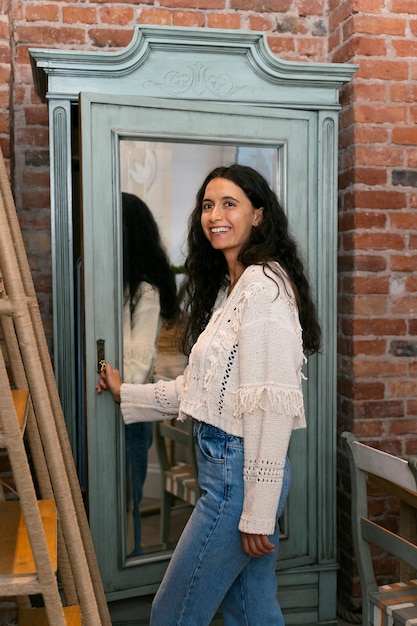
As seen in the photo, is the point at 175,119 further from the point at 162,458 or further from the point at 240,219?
the point at 162,458

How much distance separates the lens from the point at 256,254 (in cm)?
197

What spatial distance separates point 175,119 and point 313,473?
1.41 meters

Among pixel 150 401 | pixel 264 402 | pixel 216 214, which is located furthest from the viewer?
pixel 150 401

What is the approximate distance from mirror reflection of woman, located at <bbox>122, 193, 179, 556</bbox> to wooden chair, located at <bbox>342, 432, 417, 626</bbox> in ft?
2.54

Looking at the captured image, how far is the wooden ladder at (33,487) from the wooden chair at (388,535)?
827 mm

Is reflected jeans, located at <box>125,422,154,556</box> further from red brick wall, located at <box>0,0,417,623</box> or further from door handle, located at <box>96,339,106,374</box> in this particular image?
red brick wall, located at <box>0,0,417,623</box>

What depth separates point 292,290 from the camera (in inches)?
75.7

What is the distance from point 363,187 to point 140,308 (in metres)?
1.01

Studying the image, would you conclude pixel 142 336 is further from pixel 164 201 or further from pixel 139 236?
pixel 164 201

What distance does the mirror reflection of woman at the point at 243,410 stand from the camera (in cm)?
179

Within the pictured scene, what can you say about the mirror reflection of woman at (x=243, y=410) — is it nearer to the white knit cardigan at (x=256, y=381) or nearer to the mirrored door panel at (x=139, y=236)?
the white knit cardigan at (x=256, y=381)

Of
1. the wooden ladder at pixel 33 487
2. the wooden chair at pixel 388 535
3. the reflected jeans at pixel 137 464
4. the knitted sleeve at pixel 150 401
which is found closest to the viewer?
the wooden ladder at pixel 33 487

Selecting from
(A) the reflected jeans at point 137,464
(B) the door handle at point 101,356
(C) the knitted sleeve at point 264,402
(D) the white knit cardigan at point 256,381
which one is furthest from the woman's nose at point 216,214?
(A) the reflected jeans at point 137,464

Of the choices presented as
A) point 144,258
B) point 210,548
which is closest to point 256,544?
point 210,548
